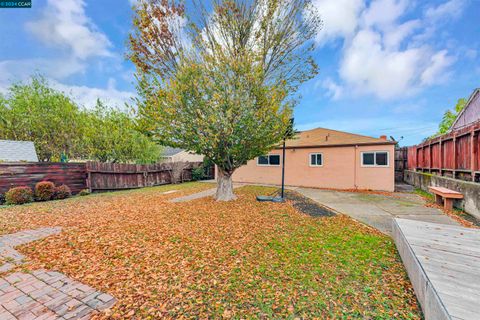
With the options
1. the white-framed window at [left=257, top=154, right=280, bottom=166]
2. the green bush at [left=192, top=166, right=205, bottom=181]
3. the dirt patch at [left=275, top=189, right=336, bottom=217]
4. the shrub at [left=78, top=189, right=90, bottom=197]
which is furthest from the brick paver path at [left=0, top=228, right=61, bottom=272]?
the green bush at [left=192, top=166, right=205, bottom=181]

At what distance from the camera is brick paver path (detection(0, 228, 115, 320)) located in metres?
2.16

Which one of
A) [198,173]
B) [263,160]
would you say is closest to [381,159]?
[263,160]

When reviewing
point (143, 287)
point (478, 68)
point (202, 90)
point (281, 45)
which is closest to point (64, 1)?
point (202, 90)

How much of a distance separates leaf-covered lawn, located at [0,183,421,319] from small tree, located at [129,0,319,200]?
8.72 ft

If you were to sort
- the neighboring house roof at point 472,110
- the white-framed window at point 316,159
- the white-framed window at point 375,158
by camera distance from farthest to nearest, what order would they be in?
the neighboring house roof at point 472,110
the white-framed window at point 316,159
the white-framed window at point 375,158

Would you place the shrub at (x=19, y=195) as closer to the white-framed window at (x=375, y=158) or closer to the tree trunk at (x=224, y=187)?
the tree trunk at (x=224, y=187)

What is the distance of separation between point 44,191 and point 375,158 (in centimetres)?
1577

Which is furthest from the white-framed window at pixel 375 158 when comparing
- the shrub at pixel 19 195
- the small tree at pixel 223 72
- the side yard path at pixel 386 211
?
the shrub at pixel 19 195

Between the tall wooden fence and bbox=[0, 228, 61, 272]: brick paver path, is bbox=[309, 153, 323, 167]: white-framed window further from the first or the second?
bbox=[0, 228, 61, 272]: brick paver path

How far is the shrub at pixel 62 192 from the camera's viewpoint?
8734 millimetres

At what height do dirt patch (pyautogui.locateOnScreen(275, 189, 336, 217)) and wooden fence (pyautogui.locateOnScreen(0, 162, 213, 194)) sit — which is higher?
wooden fence (pyautogui.locateOnScreen(0, 162, 213, 194))

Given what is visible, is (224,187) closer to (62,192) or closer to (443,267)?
(443,267)

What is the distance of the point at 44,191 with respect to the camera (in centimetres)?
832

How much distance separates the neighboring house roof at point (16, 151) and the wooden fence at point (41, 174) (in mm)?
3641
